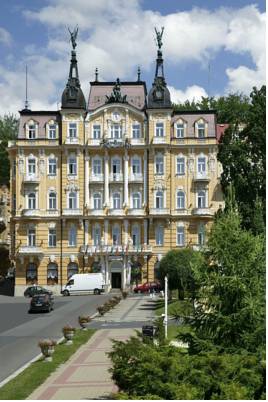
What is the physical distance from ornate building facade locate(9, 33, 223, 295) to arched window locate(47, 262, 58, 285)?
0.10 meters

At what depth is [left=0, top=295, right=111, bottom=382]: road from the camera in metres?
25.7

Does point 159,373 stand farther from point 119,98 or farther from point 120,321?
point 119,98

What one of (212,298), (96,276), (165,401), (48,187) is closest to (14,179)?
(48,187)

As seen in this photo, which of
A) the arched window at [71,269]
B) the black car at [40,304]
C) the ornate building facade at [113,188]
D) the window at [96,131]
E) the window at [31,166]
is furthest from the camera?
the window at [31,166]

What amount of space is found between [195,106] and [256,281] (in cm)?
6813

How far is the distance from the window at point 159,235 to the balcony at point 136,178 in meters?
4.82

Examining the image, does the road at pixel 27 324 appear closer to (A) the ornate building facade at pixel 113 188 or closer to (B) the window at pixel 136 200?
(A) the ornate building facade at pixel 113 188

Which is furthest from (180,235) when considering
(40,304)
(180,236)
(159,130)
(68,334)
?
(68,334)

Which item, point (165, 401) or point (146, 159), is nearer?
point (165, 401)

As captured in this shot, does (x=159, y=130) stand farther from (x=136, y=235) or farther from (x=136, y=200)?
(x=136, y=235)

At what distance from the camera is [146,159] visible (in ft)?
233

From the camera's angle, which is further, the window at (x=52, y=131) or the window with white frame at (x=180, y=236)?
the window at (x=52, y=131)

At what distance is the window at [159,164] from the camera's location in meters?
71.0

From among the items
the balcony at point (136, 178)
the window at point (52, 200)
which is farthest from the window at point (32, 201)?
the balcony at point (136, 178)
